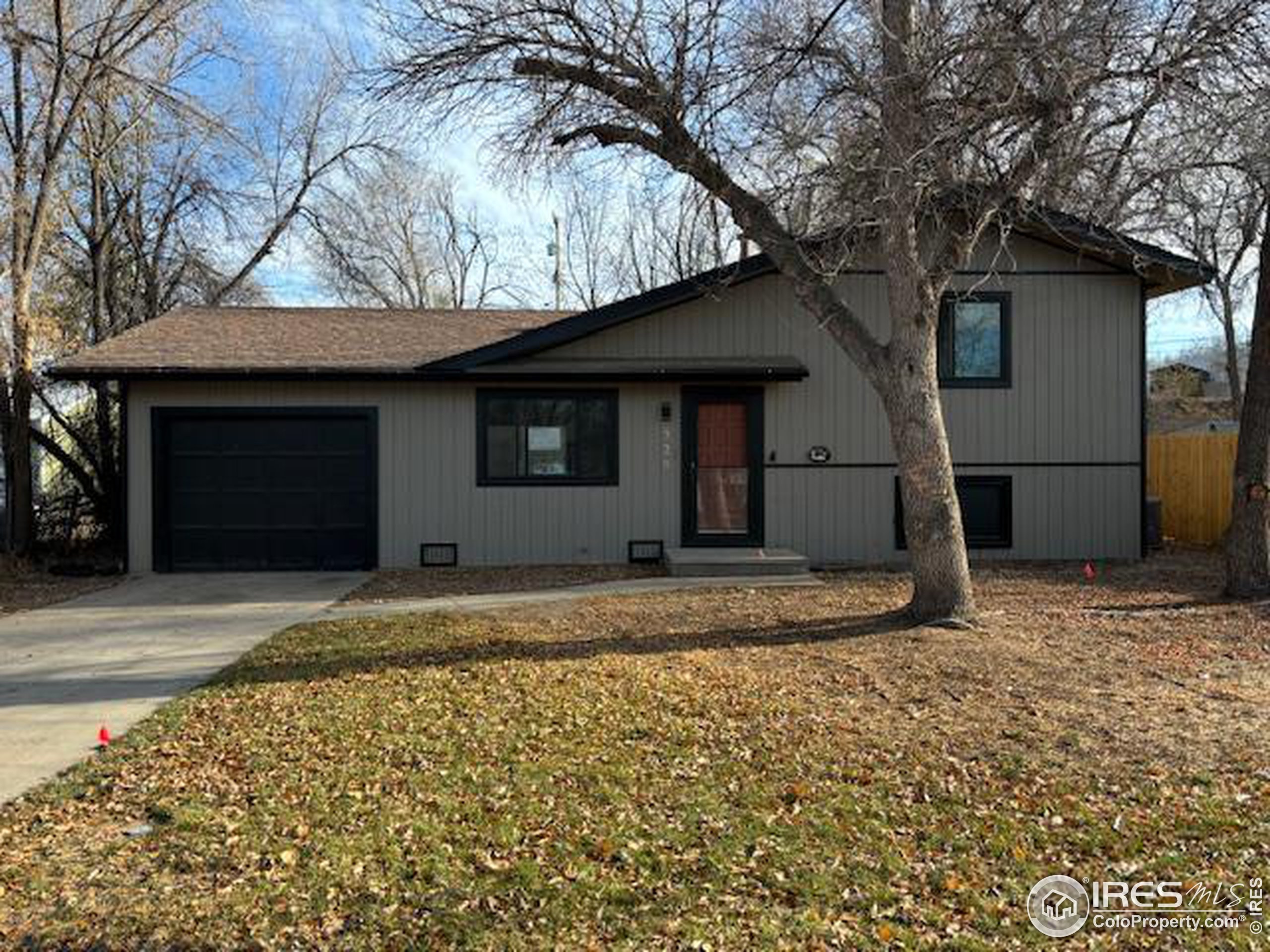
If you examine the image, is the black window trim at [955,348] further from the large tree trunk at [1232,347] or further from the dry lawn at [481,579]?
the large tree trunk at [1232,347]

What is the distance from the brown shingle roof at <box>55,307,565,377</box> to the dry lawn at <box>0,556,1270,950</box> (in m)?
5.72

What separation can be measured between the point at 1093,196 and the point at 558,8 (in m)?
5.01

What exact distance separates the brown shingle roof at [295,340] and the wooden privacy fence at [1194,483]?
1026 cm

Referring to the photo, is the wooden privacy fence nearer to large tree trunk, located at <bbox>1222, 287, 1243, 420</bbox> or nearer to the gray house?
the gray house

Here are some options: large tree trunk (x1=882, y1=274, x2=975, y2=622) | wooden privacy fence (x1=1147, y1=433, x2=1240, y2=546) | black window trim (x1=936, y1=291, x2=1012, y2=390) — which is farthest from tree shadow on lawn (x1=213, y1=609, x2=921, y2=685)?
wooden privacy fence (x1=1147, y1=433, x2=1240, y2=546)

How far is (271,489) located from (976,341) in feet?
31.4

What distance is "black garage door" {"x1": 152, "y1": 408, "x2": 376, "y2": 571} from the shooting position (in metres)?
11.8

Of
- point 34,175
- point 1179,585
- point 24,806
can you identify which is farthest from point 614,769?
point 34,175

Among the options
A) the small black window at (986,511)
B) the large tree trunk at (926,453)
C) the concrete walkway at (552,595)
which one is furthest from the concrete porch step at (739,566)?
the large tree trunk at (926,453)

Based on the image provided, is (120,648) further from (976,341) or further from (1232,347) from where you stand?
(1232,347)

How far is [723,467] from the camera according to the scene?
12.1 meters

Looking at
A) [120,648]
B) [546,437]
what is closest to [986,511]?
[546,437]

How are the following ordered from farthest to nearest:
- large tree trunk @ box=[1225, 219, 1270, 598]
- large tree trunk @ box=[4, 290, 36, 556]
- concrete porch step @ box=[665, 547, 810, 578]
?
large tree trunk @ box=[4, 290, 36, 556]
concrete porch step @ box=[665, 547, 810, 578]
large tree trunk @ box=[1225, 219, 1270, 598]

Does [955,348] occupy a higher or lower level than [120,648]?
higher
